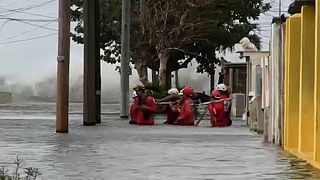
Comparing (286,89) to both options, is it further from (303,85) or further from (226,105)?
(226,105)

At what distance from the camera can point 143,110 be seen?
31.7 metres

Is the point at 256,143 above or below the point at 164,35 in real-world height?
below

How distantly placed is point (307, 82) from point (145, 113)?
15.7m

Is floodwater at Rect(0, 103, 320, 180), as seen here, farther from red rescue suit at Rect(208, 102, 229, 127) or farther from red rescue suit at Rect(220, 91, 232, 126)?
red rescue suit at Rect(220, 91, 232, 126)

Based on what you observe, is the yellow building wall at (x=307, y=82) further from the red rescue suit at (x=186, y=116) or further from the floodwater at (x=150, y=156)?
the red rescue suit at (x=186, y=116)

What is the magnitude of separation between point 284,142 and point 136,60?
37.9m

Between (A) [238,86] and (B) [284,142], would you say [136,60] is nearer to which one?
(A) [238,86]

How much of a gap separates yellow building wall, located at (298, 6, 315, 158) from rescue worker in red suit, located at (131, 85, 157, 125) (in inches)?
600

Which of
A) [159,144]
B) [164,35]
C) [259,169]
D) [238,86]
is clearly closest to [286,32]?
[159,144]

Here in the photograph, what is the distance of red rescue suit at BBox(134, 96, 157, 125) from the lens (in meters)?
31.6

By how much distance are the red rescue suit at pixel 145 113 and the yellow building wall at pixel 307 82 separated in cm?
1523

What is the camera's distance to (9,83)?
76.2 m

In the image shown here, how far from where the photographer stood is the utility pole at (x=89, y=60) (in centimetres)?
3045

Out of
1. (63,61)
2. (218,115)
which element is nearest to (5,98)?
(218,115)
